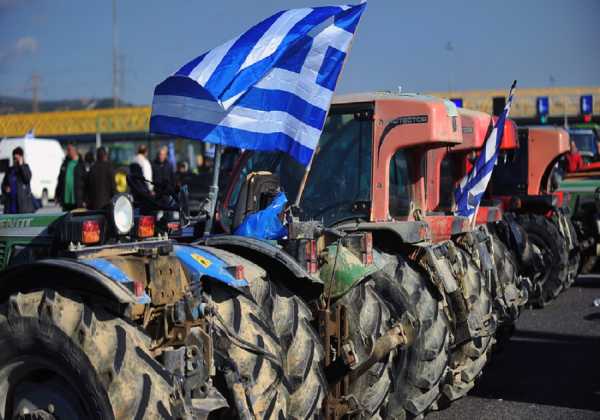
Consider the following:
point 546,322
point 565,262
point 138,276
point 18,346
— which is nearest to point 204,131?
point 138,276

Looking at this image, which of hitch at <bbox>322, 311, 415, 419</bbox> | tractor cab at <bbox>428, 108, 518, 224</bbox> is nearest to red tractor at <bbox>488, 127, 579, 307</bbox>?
tractor cab at <bbox>428, 108, 518, 224</bbox>

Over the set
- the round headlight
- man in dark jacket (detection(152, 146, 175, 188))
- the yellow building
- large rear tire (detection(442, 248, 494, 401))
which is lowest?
large rear tire (detection(442, 248, 494, 401))

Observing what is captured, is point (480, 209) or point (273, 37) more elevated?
point (273, 37)

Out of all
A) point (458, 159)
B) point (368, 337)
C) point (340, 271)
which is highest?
point (458, 159)

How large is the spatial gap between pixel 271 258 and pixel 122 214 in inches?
33.7

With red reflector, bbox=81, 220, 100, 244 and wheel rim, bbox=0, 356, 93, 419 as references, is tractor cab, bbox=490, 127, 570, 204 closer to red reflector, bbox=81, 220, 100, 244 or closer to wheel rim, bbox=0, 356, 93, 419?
red reflector, bbox=81, 220, 100, 244

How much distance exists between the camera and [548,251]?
41.9 ft

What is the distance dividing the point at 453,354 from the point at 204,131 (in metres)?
3.09

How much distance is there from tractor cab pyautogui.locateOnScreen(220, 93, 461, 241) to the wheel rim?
9.41 feet

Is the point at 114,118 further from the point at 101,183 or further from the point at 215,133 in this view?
the point at 215,133

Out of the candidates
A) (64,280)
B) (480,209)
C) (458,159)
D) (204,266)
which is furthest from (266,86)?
(480,209)

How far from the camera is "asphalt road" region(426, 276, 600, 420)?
23.8 ft

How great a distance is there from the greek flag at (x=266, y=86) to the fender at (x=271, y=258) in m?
0.73

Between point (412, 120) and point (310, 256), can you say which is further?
point (412, 120)
